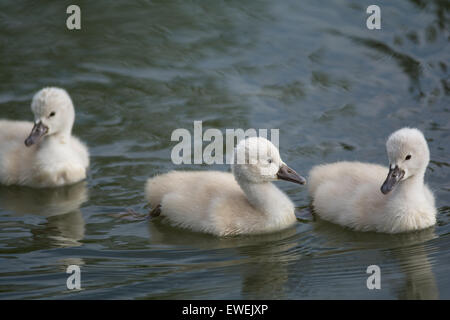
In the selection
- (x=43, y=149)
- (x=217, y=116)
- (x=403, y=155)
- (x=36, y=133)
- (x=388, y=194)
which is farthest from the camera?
(x=217, y=116)

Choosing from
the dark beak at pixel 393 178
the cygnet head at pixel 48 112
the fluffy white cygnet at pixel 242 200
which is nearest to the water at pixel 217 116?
the fluffy white cygnet at pixel 242 200

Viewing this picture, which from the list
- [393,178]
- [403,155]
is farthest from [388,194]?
[403,155]

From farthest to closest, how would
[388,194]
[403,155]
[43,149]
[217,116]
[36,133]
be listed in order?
[217,116]
[43,149]
[36,133]
[388,194]
[403,155]

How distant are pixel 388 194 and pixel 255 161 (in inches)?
40.7

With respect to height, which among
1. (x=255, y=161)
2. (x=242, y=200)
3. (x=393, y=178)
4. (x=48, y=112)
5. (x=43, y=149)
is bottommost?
(x=242, y=200)

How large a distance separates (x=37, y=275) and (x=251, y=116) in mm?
3455

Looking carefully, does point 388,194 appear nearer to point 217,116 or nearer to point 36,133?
point 217,116

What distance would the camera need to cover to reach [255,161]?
5.94 m

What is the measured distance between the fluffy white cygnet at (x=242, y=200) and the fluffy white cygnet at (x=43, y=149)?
1335 millimetres

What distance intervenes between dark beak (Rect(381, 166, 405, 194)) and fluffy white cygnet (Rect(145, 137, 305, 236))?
61 cm

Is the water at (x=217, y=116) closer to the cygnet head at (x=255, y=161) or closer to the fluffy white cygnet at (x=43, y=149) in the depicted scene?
the fluffy white cygnet at (x=43, y=149)

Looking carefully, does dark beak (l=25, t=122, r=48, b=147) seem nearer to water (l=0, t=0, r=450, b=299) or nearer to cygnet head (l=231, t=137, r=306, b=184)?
water (l=0, t=0, r=450, b=299)

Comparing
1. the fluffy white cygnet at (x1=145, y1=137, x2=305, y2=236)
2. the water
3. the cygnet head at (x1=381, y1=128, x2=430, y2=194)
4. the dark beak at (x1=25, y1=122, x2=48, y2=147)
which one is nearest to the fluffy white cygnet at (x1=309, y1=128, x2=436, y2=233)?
the cygnet head at (x1=381, y1=128, x2=430, y2=194)

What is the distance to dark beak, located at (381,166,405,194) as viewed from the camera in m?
5.88
